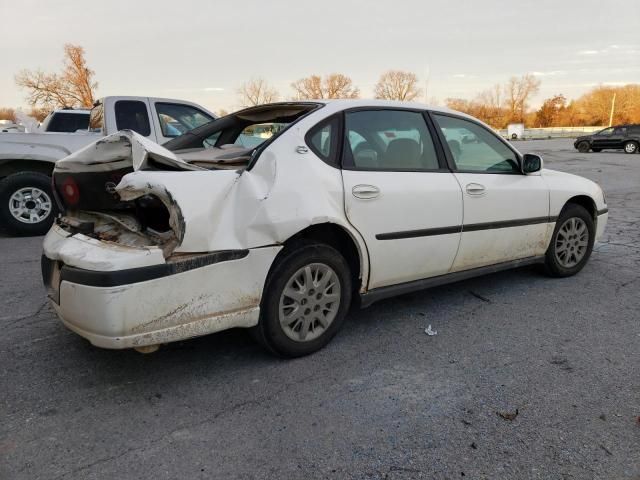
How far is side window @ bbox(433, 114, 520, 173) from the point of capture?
3.71m

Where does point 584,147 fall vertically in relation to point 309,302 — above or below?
above

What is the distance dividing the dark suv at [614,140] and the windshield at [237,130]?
28.3 meters

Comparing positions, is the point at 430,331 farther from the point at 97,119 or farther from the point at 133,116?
the point at 97,119

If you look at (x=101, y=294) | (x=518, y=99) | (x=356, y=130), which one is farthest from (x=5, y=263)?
(x=518, y=99)

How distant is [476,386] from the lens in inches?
106

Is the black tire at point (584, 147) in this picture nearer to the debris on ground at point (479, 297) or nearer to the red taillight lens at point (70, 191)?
the debris on ground at point (479, 297)

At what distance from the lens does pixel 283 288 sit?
282 centimetres

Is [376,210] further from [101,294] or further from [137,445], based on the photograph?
[137,445]

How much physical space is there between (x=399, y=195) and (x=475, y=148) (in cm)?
110

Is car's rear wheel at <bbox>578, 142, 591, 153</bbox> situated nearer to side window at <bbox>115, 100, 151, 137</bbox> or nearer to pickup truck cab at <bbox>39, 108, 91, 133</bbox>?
pickup truck cab at <bbox>39, 108, 91, 133</bbox>

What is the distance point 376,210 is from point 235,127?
5.73 feet

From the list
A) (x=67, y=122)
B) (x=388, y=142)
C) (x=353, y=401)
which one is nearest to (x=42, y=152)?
(x=67, y=122)

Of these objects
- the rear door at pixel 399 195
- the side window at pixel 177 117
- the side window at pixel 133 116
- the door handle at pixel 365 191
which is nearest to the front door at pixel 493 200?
the rear door at pixel 399 195

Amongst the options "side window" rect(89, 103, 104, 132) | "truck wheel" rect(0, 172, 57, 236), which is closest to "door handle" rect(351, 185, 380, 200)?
"side window" rect(89, 103, 104, 132)
